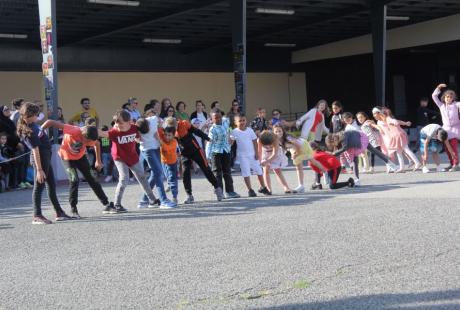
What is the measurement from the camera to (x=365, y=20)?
104 ft

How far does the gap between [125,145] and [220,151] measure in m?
1.87

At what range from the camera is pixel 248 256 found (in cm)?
748

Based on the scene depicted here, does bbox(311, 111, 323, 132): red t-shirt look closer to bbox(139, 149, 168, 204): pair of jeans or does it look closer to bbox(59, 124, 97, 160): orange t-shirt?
bbox(139, 149, 168, 204): pair of jeans

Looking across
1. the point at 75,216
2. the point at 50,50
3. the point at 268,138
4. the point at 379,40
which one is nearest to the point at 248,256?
the point at 75,216

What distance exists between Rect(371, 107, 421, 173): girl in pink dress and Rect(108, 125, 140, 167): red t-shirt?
689 centimetres

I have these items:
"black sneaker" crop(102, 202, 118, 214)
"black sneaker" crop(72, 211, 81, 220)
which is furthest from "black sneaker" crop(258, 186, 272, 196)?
"black sneaker" crop(72, 211, 81, 220)

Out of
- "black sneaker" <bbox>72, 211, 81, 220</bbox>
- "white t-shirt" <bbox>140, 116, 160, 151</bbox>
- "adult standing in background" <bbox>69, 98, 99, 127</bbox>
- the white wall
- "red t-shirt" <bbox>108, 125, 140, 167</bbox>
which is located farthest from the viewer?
the white wall

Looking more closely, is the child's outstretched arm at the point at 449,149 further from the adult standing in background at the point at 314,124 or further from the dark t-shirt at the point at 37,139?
the dark t-shirt at the point at 37,139

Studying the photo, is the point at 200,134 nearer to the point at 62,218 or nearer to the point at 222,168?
the point at 222,168

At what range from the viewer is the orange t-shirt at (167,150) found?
12203mm

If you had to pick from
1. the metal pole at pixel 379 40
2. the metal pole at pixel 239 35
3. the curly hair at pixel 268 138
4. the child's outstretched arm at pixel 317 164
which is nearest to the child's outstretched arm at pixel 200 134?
the curly hair at pixel 268 138

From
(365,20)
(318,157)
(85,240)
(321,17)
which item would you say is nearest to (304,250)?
(85,240)

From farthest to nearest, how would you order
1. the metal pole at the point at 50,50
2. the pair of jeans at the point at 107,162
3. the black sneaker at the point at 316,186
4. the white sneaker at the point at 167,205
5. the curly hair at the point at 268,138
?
the pair of jeans at the point at 107,162 < the metal pole at the point at 50,50 < the black sneaker at the point at 316,186 < the curly hair at the point at 268,138 < the white sneaker at the point at 167,205

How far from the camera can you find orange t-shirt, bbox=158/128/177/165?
12.2 metres
